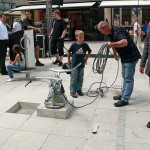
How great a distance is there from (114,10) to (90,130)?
55.6ft

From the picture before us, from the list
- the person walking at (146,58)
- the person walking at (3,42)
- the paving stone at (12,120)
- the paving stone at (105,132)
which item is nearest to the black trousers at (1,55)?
the person walking at (3,42)

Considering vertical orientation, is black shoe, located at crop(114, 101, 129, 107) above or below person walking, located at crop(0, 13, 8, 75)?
below

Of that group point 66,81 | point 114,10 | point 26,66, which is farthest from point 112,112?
point 114,10

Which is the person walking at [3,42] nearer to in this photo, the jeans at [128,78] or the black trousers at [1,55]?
the black trousers at [1,55]

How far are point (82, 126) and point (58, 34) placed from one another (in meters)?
5.30

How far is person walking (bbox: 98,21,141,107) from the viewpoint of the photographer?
16.3ft

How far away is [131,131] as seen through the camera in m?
4.25

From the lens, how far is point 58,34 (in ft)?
30.5

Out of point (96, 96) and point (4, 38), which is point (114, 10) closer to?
point (4, 38)

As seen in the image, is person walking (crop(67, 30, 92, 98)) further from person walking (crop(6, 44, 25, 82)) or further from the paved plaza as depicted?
person walking (crop(6, 44, 25, 82))

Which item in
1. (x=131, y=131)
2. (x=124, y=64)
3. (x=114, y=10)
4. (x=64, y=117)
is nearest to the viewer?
(x=131, y=131)

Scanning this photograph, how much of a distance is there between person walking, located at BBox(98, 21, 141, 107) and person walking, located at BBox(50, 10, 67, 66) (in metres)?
4.13

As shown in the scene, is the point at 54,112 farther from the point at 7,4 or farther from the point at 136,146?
the point at 7,4

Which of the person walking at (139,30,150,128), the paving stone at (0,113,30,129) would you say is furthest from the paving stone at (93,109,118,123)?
the paving stone at (0,113,30,129)
